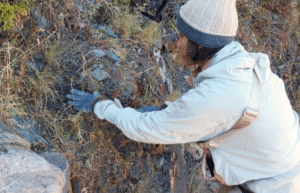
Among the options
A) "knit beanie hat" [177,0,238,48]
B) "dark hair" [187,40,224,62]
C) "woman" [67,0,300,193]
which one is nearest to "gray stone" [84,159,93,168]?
"woman" [67,0,300,193]

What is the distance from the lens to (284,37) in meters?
4.95

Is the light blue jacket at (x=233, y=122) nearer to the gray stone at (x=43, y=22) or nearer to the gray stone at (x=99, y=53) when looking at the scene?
the gray stone at (x=99, y=53)

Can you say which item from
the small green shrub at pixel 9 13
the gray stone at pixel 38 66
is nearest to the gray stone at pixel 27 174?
the gray stone at pixel 38 66

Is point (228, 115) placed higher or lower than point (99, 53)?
higher

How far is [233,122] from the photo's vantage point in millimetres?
1492

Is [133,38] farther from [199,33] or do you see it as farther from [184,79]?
[199,33]

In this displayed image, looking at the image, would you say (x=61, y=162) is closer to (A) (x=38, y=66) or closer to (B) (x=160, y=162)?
(A) (x=38, y=66)

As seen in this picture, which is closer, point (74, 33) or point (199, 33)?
point (199, 33)

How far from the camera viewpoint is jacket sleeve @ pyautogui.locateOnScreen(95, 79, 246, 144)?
4.75 feet

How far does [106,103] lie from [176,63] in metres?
1.74

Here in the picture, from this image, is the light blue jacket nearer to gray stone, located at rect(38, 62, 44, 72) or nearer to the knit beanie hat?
the knit beanie hat

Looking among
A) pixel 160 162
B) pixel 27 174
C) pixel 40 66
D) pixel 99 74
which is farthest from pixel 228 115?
pixel 40 66

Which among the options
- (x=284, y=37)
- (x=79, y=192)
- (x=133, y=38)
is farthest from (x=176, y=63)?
(x=284, y=37)

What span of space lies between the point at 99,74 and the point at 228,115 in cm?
149
